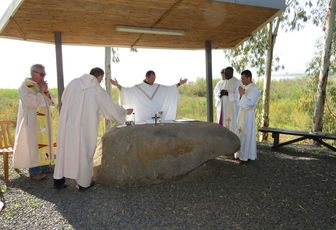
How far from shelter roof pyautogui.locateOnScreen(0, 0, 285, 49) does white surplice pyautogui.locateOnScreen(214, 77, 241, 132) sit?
3.61 feet

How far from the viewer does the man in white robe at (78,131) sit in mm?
5016

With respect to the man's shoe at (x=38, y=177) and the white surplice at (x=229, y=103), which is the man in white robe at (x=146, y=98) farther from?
the man's shoe at (x=38, y=177)

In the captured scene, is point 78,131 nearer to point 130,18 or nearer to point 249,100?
point 130,18

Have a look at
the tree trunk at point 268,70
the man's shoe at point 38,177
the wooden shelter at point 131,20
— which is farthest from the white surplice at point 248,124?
the tree trunk at point 268,70

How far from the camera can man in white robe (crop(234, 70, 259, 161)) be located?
667 centimetres

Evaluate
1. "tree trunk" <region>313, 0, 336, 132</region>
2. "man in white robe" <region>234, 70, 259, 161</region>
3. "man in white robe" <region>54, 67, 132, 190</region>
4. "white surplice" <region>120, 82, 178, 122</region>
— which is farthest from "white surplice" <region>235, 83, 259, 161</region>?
"tree trunk" <region>313, 0, 336, 132</region>

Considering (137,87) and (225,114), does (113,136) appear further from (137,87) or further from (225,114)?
(225,114)

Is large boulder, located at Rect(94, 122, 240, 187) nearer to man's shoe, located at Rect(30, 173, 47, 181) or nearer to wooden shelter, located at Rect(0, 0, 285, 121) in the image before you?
man's shoe, located at Rect(30, 173, 47, 181)

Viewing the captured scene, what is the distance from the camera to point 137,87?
695 centimetres

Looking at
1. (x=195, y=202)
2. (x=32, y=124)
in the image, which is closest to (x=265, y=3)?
(x=195, y=202)

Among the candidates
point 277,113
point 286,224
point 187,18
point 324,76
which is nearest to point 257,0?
point 187,18

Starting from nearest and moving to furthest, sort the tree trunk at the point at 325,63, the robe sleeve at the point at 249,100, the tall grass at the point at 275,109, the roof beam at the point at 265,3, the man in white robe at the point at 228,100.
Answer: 1. the roof beam at the point at 265,3
2. the robe sleeve at the point at 249,100
3. the man in white robe at the point at 228,100
4. the tree trunk at the point at 325,63
5. the tall grass at the point at 275,109

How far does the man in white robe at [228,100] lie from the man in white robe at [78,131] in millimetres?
3372

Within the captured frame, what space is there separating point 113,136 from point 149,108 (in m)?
1.67
